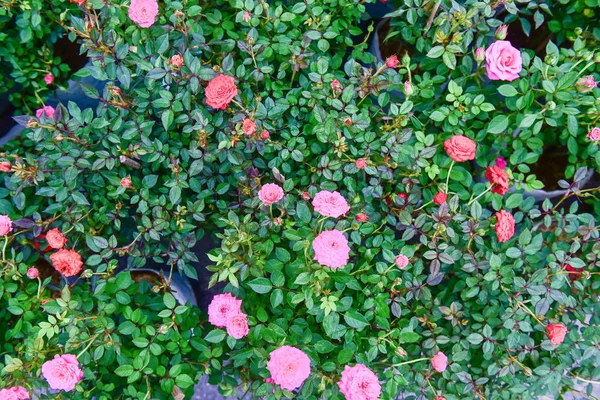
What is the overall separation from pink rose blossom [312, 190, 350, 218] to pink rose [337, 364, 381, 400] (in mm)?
387

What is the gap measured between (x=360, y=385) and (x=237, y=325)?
1.10ft

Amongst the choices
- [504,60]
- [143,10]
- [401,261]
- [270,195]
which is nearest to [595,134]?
[504,60]

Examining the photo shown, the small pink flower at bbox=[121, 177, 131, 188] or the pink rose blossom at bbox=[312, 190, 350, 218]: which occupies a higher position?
the small pink flower at bbox=[121, 177, 131, 188]

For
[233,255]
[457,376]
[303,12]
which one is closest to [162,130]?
[233,255]

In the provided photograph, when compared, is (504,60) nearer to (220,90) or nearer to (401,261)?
(401,261)

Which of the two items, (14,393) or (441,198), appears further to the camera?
(441,198)

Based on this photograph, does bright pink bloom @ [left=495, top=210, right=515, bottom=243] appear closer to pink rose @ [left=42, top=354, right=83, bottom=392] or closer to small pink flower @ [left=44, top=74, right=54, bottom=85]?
pink rose @ [left=42, top=354, right=83, bottom=392]

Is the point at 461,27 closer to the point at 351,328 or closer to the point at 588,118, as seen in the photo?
the point at 588,118

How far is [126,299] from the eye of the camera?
115cm

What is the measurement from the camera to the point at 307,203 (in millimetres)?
1206

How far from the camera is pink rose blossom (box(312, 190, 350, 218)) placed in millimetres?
984

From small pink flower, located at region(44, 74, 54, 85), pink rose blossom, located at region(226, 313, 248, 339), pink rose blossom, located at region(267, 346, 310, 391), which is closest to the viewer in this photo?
pink rose blossom, located at region(267, 346, 310, 391)

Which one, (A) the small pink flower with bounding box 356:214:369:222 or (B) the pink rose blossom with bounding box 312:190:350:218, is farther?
(A) the small pink flower with bounding box 356:214:369:222

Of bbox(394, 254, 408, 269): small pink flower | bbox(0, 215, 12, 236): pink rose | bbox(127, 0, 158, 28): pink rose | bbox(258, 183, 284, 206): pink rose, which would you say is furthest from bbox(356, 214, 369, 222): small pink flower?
bbox(0, 215, 12, 236): pink rose
